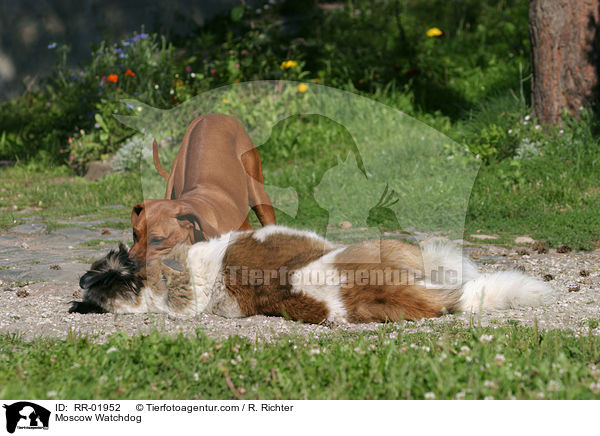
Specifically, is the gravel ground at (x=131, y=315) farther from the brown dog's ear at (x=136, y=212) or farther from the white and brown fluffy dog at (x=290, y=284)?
the brown dog's ear at (x=136, y=212)

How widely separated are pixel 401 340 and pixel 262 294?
3.10 ft

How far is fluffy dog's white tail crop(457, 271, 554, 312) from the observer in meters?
4.50

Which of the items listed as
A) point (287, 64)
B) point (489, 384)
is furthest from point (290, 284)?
point (287, 64)

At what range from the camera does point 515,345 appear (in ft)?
12.3

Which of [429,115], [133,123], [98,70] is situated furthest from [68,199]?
[429,115]

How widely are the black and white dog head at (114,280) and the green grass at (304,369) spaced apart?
0.65 metres

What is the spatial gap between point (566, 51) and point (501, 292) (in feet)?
17.6

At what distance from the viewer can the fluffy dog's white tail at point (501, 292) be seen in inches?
177

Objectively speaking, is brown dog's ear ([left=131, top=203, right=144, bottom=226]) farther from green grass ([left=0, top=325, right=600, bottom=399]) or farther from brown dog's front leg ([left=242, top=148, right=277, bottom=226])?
brown dog's front leg ([left=242, top=148, right=277, bottom=226])

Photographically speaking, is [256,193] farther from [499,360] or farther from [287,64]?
[287,64]

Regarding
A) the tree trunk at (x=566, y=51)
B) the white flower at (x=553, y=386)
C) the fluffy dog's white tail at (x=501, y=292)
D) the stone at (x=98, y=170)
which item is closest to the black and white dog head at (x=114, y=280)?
the fluffy dog's white tail at (x=501, y=292)

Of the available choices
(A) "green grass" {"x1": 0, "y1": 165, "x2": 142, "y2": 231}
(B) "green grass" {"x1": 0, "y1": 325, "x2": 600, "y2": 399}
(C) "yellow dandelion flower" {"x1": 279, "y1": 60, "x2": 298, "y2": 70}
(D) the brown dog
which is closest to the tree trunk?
(C) "yellow dandelion flower" {"x1": 279, "y1": 60, "x2": 298, "y2": 70}
